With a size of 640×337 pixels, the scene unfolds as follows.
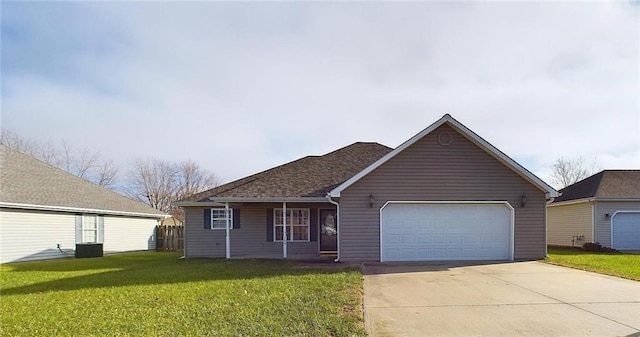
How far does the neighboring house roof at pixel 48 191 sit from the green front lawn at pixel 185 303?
5333mm

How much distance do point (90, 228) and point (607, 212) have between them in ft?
81.9

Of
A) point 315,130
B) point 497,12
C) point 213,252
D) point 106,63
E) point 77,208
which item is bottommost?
point 213,252

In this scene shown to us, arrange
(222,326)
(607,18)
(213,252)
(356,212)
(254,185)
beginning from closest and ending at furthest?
1. (222,326)
2. (607,18)
3. (356,212)
4. (254,185)
5. (213,252)

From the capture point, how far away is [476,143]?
1379 cm

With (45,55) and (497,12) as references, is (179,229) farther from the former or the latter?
(497,12)

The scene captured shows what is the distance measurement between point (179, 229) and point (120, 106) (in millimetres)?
7573

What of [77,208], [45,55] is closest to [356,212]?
[45,55]

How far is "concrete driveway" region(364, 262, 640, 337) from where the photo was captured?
5664 millimetres

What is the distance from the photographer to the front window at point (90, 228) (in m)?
18.5

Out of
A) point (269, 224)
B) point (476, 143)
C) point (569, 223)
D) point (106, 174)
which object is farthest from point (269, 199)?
point (106, 174)

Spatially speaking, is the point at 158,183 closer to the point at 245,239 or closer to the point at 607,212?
the point at 245,239

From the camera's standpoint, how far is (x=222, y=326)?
5.65m

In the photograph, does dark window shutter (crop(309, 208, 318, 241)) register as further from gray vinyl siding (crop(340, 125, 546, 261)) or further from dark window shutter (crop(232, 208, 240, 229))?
gray vinyl siding (crop(340, 125, 546, 261))

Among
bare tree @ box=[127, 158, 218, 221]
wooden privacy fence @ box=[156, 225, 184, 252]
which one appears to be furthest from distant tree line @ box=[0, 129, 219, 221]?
wooden privacy fence @ box=[156, 225, 184, 252]
